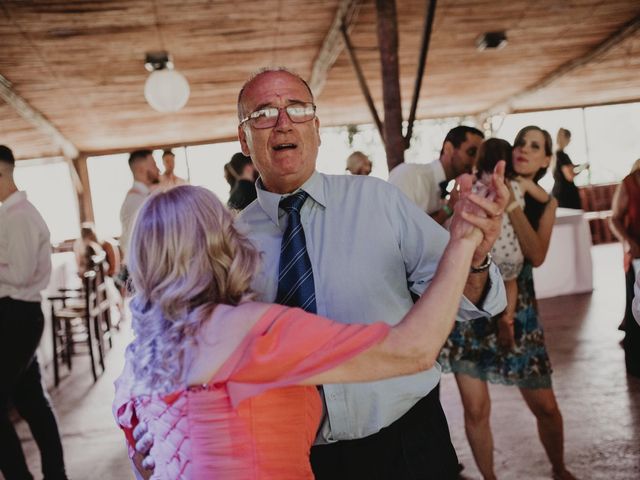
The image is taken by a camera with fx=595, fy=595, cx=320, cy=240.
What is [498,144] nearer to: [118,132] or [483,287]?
[483,287]

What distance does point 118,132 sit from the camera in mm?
11547

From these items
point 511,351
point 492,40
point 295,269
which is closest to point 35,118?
point 492,40

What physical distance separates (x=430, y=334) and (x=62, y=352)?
18.9 ft

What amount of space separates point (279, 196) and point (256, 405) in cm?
67

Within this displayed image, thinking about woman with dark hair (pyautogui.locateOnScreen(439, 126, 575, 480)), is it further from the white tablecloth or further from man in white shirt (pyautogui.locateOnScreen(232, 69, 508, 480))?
the white tablecloth

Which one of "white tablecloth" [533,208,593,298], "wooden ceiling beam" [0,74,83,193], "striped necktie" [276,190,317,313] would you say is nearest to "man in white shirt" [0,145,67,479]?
"striped necktie" [276,190,317,313]

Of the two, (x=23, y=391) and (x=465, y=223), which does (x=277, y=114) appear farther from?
(x=23, y=391)

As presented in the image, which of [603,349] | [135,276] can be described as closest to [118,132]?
[603,349]

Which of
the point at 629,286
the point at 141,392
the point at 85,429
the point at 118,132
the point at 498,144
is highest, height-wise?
the point at 118,132

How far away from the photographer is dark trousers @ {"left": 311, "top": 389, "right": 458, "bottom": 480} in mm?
1440

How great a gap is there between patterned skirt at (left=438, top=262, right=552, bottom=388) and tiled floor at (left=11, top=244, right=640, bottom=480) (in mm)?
612

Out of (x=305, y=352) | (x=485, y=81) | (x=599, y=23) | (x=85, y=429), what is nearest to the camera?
(x=305, y=352)

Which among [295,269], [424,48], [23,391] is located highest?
[424,48]

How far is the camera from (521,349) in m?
2.58
